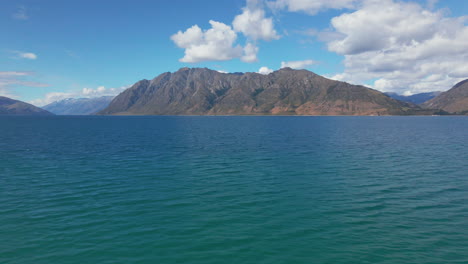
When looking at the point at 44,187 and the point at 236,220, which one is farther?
the point at 44,187

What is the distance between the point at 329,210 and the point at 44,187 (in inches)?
1414

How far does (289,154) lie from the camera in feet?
208

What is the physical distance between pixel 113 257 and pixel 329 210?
19988 mm

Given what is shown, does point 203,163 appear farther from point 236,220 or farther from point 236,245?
point 236,245

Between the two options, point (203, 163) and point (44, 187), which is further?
point (203, 163)

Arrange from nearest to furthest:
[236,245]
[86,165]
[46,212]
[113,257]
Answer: [113,257]
[236,245]
[46,212]
[86,165]

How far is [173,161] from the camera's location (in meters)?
55.6

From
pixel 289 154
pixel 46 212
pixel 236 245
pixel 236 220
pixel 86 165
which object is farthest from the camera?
pixel 289 154

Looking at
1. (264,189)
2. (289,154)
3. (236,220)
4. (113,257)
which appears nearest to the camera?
(113,257)

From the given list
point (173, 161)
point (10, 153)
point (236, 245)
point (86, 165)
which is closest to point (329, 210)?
point (236, 245)

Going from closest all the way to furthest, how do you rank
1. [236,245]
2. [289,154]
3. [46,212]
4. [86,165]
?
1. [236,245]
2. [46,212]
3. [86,165]
4. [289,154]

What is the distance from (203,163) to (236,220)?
95.0ft

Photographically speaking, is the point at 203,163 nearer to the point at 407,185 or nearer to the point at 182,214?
the point at 182,214

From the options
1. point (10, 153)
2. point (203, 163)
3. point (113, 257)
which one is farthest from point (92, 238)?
point (10, 153)
